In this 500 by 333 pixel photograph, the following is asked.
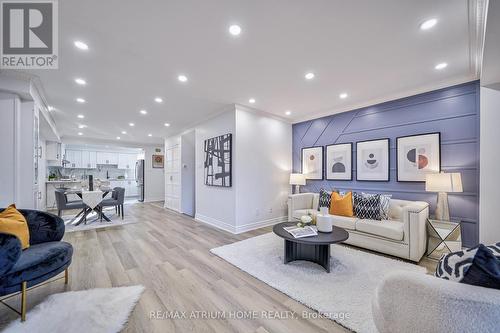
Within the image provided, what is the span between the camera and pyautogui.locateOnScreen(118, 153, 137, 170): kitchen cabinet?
10.2 meters

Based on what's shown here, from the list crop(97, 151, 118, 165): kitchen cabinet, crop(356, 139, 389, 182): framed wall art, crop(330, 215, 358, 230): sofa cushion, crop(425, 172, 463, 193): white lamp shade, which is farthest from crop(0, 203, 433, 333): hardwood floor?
crop(97, 151, 118, 165): kitchen cabinet

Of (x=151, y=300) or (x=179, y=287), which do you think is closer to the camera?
(x=151, y=300)

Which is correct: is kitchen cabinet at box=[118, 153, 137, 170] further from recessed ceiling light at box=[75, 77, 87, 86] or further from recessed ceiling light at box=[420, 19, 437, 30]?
recessed ceiling light at box=[420, 19, 437, 30]

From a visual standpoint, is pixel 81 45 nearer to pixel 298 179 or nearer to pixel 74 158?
pixel 298 179

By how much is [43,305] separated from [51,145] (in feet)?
24.0

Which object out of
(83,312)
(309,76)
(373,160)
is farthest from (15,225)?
(373,160)

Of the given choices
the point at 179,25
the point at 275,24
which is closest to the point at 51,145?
the point at 179,25

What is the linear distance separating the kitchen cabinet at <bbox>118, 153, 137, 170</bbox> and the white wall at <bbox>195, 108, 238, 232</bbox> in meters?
6.99

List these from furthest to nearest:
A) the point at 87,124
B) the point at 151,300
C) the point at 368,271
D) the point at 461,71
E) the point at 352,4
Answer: the point at 87,124
the point at 461,71
the point at 368,271
the point at 151,300
the point at 352,4

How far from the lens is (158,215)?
576 centimetres

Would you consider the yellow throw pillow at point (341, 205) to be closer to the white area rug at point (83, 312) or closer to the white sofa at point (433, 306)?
the white sofa at point (433, 306)

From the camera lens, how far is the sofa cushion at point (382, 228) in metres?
2.70

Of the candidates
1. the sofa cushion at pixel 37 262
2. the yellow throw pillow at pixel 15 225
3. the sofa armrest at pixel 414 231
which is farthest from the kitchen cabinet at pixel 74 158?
the sofa armrest at pixel 414 231

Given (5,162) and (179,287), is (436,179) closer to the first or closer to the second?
(179,287)
